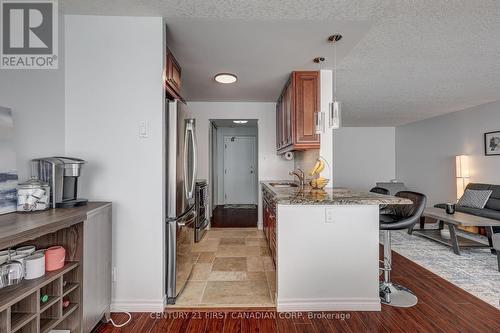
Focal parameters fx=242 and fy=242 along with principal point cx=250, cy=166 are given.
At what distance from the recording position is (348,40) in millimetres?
2285

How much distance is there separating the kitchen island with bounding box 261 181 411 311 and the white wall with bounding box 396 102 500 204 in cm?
431

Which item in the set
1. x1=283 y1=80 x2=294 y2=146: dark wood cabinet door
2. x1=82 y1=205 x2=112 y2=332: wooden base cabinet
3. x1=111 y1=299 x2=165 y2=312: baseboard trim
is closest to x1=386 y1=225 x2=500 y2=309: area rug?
x1=283 y1=80 x2=294 y2=146: dark wood cabinet door

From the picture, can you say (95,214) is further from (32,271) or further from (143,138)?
(143,138)

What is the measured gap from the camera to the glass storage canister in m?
1.50

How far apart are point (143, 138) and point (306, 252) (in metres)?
1.65

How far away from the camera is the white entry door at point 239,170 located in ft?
23.8

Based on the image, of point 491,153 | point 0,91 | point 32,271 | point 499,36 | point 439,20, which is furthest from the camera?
point 491,153

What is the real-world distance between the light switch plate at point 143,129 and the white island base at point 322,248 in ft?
4.32

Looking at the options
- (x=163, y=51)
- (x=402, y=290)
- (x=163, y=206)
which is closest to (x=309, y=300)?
(x=402, y=290)

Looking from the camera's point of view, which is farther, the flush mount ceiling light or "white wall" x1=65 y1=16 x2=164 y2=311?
the flush mount ceiling light

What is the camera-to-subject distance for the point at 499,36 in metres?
2.23

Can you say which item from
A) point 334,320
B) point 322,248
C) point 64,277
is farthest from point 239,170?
point 64,277

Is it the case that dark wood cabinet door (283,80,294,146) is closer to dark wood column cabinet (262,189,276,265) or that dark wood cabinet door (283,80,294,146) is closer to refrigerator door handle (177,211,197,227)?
dark wood column cabinet (262,189,276,265)

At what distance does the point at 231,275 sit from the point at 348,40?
2.67m
